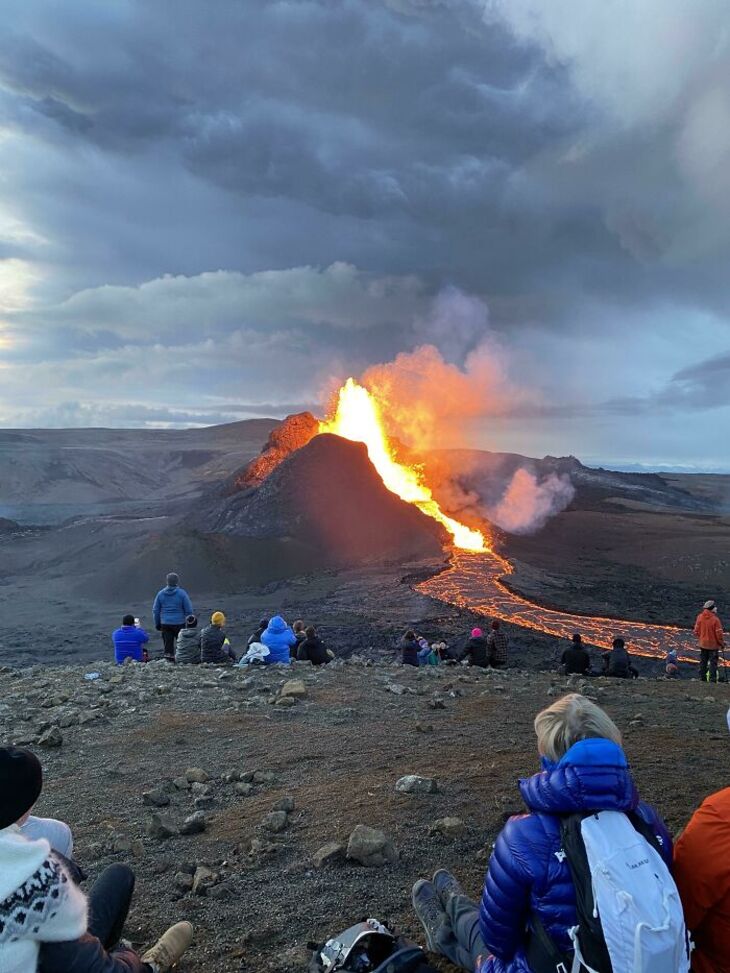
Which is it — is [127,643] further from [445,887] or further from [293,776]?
[445,887]

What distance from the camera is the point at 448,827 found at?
5.17 m

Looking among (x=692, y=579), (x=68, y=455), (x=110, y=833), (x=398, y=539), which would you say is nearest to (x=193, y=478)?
(x=68, y=455)

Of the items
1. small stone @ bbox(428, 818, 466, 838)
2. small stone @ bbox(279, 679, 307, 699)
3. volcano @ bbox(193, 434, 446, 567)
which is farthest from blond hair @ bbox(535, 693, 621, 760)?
volcano @ bbox(193, 434, 446, 567)

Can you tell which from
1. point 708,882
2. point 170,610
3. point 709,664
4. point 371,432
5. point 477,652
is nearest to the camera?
point 708,882

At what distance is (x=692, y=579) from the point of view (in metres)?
32.9

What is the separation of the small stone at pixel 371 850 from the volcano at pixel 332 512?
28503mm

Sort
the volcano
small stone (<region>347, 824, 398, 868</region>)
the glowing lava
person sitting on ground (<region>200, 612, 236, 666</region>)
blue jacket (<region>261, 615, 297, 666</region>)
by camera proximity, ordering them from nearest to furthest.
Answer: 1. small stone (<region>347, 824, 398, 868</region>)
2. person sitting on ground (<region>200, 612, 236, 666</region>)
3. blue jacket (<region>261, 615, 297, 666</region>)
4. the volcano
5. the glowing lava

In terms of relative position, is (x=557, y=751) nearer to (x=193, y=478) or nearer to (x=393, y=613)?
(x=393, y=613)

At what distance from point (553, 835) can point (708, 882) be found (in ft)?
2.46

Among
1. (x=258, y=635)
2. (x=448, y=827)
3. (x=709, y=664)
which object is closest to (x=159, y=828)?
(x=448, y=827)

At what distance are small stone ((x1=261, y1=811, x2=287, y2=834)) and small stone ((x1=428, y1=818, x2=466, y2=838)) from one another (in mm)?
1190

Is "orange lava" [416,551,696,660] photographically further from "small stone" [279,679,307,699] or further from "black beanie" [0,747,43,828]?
"black beanie" [0,747,43,828]

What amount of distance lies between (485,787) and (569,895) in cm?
390

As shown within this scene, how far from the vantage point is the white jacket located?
86.8 inches
